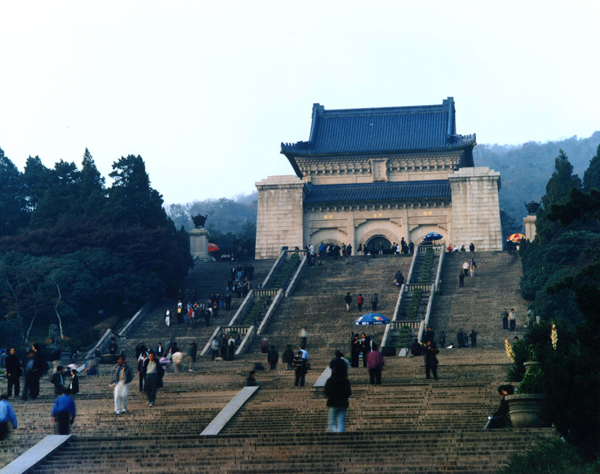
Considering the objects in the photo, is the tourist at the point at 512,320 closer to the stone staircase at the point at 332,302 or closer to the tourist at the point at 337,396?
the stone staircase at the point at 332,302

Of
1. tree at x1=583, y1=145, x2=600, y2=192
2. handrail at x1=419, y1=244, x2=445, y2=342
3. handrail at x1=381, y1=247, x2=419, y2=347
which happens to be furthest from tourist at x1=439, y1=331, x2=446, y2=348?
tree at x1=583, y1=145, x2=600, y2=192

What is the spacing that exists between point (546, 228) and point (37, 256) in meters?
22.9

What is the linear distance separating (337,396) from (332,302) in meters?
23.8

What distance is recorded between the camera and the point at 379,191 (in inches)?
2297

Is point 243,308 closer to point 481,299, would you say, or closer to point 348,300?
point 348,300

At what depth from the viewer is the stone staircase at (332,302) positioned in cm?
3419

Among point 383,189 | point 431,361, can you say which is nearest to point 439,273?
point 383,189

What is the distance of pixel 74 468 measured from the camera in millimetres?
15570

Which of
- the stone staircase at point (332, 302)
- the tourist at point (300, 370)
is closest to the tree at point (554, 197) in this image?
the stone staircase at point (332, 302)

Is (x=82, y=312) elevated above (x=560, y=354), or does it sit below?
above

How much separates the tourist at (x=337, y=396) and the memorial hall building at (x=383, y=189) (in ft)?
133

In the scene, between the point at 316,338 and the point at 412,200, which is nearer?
the point at 316,338

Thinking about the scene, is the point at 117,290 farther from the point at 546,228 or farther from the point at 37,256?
the point at 546,228

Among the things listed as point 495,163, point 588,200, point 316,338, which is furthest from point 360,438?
point 495,163
